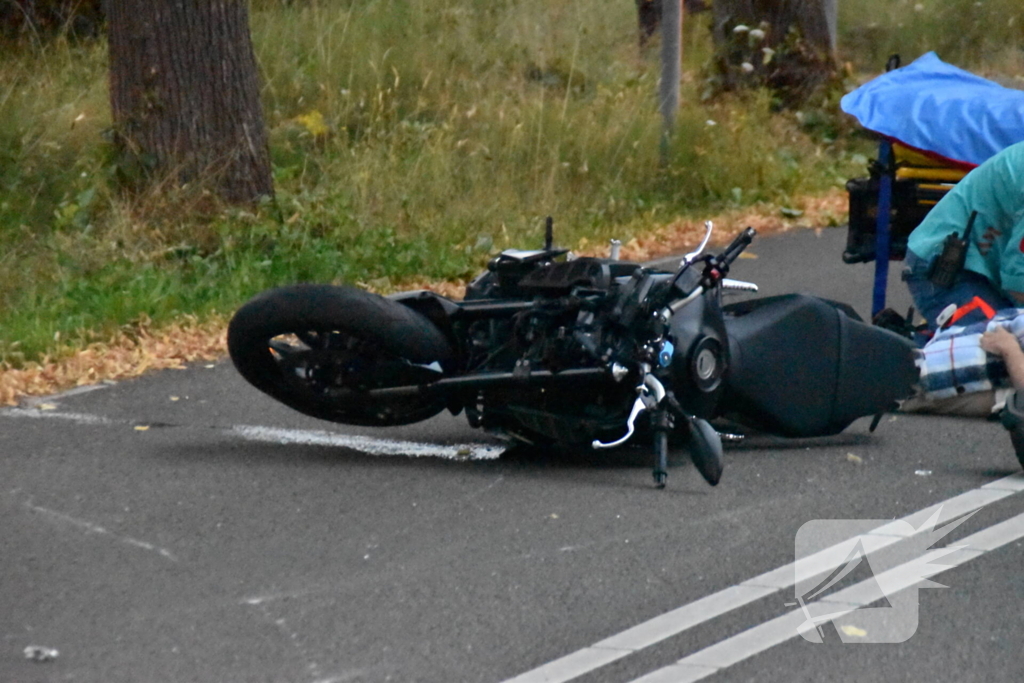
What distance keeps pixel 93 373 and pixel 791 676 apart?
163 inches

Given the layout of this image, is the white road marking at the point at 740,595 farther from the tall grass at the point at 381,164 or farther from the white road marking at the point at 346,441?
the tall grass at the point at 381,164

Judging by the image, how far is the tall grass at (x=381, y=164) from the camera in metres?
8.75

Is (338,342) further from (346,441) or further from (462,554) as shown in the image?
(462,554)

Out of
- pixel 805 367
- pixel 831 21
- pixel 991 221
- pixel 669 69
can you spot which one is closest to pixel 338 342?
pixel 805 367

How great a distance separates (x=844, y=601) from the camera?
4.37 meters

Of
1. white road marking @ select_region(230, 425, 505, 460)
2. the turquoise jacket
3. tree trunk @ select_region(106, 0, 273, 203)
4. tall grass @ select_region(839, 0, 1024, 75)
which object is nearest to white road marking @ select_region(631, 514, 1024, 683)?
the turquoise jacket

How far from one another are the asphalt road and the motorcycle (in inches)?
8.9

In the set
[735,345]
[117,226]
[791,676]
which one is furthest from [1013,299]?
[117,226]

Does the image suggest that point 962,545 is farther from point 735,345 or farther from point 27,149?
point 27,149

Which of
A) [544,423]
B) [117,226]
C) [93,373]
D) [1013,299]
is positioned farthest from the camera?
[117,226]

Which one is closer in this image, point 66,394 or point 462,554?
point 462,554

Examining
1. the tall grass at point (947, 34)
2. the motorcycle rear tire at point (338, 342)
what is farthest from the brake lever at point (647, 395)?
the tall grass at point (947, 34)

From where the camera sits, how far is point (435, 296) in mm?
5473

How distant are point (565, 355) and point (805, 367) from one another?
39.6 inches
